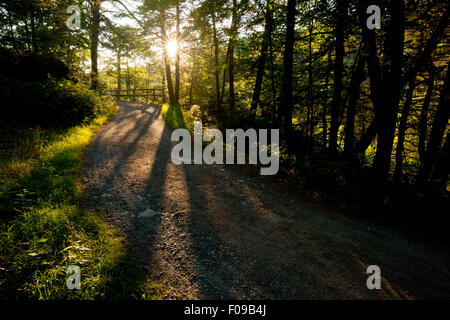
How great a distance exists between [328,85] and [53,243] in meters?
8.81

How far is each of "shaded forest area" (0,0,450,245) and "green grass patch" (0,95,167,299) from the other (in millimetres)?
5144

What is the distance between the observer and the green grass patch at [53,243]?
2.71 m

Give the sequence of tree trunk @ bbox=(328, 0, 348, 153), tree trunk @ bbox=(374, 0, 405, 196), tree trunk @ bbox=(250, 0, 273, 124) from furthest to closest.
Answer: tree trunk @ bbox=(250, 0, 273, 124) → tree trunk @ bbox=(328, 0, 348, 153) → tree trunk @ bbox=(374, 0, 405, 196)

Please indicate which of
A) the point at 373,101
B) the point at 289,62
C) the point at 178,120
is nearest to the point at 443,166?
the point at 373,101

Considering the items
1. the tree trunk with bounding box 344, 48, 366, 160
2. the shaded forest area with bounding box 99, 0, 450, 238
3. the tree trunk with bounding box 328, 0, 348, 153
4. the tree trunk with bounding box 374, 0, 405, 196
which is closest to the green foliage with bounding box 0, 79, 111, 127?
the shaded forest area with bounding box 99, 0, 450, 238

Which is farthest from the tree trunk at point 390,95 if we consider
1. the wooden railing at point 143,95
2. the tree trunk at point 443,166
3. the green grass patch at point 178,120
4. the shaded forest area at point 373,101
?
the wooden railing at point 143,95

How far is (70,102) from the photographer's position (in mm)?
10383

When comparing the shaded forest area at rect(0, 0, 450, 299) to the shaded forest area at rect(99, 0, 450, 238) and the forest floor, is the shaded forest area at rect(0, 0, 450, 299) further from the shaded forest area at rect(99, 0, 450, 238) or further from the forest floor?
the forest floor

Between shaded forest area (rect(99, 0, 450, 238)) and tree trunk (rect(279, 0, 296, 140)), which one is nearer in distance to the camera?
shaded forest area (rect(99, 0, 450, 238))

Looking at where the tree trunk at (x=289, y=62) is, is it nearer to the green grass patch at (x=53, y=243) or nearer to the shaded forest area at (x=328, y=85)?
the shaded forest area at (x=328, y=85)

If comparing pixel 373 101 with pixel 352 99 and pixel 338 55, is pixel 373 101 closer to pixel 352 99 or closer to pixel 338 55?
pixel 352 99

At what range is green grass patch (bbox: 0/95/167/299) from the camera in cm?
271

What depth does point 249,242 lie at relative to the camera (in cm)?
396
